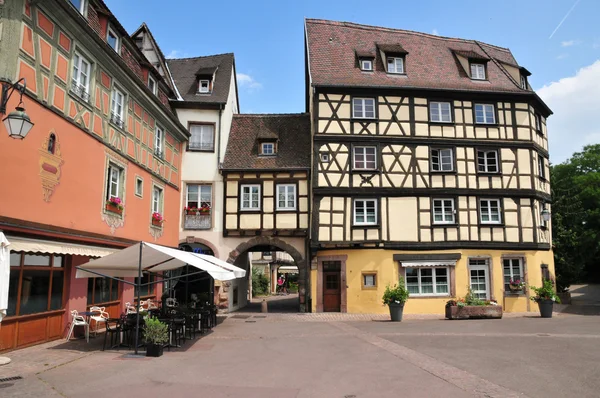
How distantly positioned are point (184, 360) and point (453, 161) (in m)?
16.3

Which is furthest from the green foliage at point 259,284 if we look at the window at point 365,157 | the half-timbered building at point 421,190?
the window at point 365,157

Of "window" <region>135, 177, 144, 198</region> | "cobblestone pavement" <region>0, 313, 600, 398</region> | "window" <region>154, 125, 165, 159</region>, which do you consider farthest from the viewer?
"window" <region>154, 125, 165, 159</region>

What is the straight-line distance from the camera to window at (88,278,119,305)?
13695 mm

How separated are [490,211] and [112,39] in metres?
17.1

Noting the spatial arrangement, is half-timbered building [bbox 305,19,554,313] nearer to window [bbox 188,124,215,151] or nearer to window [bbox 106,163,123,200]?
window [bbox 188,124,215,151]

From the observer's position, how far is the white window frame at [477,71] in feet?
77.9

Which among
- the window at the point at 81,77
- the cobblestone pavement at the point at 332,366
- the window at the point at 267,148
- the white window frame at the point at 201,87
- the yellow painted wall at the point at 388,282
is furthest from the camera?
the white window frame at the point at 201,87

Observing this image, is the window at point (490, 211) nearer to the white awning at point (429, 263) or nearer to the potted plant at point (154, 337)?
the white awning at point (429, 263)

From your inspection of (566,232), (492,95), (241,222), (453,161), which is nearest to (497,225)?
(453,161)

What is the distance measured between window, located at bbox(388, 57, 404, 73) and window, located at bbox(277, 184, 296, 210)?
7.63 metres

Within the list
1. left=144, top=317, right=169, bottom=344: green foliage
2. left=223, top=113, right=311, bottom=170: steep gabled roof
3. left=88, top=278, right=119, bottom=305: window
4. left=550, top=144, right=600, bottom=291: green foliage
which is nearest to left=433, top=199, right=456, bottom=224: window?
left=223, top=113, right=311, bottom=170: steep gabled roof

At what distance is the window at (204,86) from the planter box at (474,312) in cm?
1480

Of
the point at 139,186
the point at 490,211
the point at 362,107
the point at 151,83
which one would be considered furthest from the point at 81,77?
the point at 490,211

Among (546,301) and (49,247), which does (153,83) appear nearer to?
(49,247)
